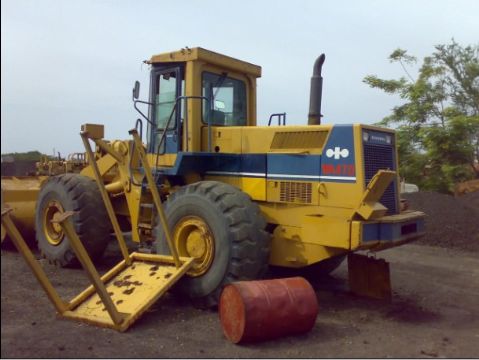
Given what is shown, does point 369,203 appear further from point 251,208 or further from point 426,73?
point 426,73

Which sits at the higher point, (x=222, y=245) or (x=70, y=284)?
(x=222, y=245)

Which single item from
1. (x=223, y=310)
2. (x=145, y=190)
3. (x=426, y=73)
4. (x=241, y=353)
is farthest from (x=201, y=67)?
(x=426, y=73)

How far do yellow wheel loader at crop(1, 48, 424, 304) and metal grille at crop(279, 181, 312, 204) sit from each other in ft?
0.04

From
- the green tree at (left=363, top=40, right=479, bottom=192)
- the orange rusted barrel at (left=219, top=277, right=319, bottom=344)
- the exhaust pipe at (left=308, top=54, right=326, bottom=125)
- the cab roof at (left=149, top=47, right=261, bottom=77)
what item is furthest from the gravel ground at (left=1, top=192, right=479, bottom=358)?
the green tree at (left=363, top=40, right=479, bottom=192)

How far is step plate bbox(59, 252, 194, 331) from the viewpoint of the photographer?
5.07 m

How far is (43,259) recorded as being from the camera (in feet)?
27.0

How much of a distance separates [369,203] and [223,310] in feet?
6.11

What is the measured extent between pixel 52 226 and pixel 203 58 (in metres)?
3.45

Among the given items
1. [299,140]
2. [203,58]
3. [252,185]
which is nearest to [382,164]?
[299,140]

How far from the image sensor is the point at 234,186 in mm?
6371

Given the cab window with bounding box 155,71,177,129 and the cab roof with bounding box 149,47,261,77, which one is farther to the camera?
the cab window with bounding box 155,71,177,129

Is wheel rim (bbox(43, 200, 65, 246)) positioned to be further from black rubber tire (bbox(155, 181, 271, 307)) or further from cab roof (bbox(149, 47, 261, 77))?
black rubber tire (bbox(155, 181, 271, 307))

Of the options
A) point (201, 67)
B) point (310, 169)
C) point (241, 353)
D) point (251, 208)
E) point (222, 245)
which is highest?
point (201, 67)

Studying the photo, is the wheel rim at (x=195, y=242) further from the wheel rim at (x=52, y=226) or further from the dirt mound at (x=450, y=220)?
the dirt mound at (x=450, y=220)
